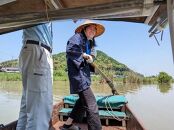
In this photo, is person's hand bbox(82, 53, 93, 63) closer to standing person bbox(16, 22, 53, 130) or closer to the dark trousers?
the dark trousers

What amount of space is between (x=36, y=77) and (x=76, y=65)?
0.67m

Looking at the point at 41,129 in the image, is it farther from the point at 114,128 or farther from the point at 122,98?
the point at 122,98

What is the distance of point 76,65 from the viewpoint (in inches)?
99.3

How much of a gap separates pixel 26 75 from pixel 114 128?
1.80 metres

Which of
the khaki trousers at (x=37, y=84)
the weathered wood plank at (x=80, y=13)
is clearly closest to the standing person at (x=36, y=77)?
the khaki trousers at (x=37, y=84)

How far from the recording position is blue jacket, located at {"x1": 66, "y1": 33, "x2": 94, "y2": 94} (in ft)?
8.29

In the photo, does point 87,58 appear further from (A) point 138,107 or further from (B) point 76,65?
(A) point 138,107

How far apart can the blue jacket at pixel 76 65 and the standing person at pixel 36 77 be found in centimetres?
51

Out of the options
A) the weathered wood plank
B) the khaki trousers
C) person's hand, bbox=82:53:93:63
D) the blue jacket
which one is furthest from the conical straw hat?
the weathered wood plank

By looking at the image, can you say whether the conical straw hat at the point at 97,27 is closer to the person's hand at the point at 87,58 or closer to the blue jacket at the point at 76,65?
the blue jacket at the point at 76,65

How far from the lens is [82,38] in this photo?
262 centimetres

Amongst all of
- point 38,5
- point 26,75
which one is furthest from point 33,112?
point 38,5

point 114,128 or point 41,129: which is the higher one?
point 41,129

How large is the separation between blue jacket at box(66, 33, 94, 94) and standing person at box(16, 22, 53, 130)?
51 cm
